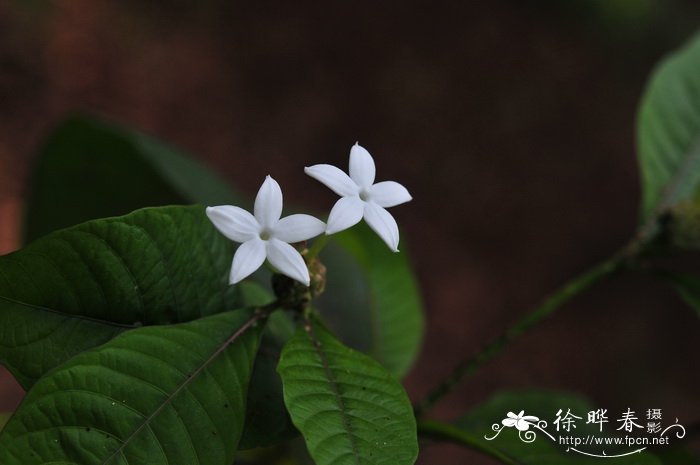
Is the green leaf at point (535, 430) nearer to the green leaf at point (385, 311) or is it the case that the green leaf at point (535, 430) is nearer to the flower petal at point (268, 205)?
the green leaf at point (385, 311)

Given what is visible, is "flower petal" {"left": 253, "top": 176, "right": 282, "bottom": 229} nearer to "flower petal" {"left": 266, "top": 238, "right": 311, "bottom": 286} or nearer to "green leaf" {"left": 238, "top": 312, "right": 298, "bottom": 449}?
"flower petal" {"left": 266, "top": 238, "right": 311, "bottom": 286}

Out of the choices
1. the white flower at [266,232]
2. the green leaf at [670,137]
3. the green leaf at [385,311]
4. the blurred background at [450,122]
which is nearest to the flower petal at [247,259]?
the white flower at [266,232]

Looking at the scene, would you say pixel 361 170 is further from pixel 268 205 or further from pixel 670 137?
pixel 670 137

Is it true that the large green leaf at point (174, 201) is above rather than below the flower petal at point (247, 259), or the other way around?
above

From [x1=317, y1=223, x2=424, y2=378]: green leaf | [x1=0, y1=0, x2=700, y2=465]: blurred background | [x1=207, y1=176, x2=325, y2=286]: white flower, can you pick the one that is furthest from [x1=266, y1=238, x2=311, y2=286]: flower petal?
[x1=0, y1=0, x2=700, y2=465]: blurred background

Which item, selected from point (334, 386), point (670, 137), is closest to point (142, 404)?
point (334, 386)

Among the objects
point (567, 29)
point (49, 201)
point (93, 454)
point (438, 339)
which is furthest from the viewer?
point (567, 29)

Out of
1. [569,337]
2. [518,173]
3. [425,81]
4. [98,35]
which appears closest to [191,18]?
[98,35]

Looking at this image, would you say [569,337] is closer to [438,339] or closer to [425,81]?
[438,339]
